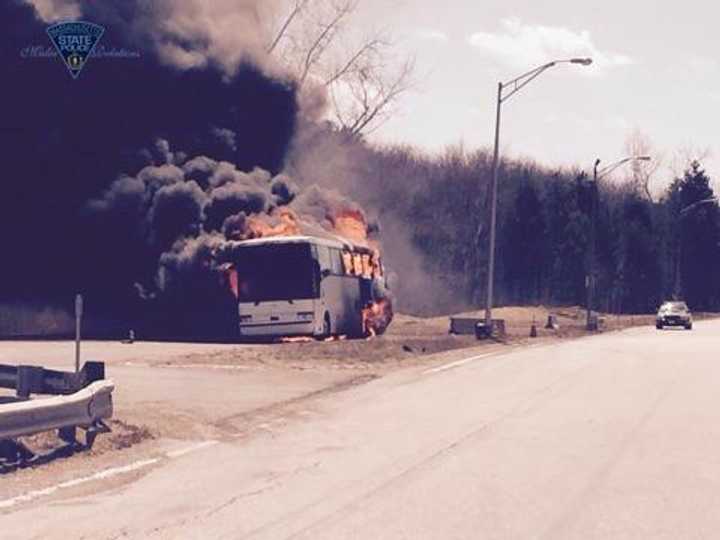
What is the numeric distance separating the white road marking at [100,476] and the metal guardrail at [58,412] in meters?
0.71

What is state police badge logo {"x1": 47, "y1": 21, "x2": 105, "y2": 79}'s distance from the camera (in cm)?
4216

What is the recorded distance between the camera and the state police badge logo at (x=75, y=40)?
1660 inches

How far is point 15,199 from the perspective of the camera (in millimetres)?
42156

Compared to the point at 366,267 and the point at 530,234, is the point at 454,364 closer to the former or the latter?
the point at 366,267

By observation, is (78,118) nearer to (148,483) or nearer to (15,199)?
→ (15,199)

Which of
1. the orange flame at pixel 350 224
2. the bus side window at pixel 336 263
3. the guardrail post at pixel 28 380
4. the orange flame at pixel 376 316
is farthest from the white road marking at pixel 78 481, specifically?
the orange flame at pixel 350 224

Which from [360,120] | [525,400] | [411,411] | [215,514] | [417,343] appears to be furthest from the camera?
[360,120]

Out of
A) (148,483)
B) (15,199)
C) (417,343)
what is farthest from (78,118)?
(148,483)

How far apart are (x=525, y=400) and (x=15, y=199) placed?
28380 millimetres

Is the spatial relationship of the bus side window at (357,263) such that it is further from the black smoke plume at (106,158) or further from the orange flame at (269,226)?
the black smoke plume at (106,158)

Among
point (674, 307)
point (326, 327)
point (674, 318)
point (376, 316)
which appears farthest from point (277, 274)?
point (674, 307)

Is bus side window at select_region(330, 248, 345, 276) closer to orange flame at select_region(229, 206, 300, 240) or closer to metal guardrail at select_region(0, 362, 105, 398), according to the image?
orange flame at select_region(229, 206, 300, 240)

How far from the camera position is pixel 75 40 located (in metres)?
43.9

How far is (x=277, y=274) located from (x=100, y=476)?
24467 mm
